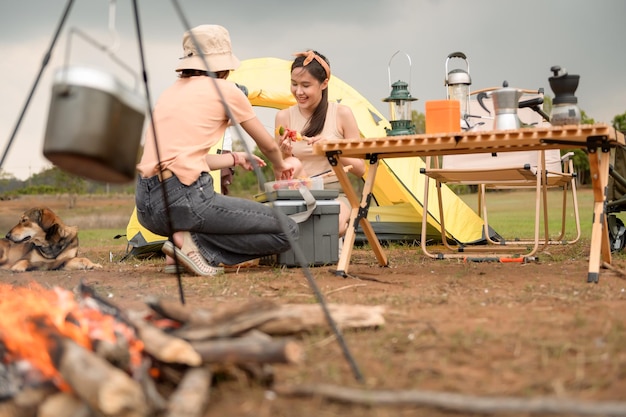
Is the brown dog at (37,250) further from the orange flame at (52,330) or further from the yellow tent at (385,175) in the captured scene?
the orange flame at (52,330)

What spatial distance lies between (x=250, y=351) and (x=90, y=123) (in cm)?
95

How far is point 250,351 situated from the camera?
7.48 ft

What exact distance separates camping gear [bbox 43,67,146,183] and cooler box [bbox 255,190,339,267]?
2.64 metres

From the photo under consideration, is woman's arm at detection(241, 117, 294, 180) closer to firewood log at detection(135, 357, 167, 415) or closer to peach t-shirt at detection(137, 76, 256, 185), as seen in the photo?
peach t-shirt at detection(137, 76, 256, 185)

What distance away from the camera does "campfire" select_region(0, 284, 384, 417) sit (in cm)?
209

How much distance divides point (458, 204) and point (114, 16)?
17.3 ft

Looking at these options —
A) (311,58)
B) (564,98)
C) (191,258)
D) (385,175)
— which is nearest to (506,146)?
(564,98)

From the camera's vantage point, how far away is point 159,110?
4750mm

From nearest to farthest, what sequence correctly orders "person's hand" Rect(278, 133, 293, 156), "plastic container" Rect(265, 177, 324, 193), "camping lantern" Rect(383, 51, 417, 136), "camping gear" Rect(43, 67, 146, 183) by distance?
1. "camping gear" Rect(43, 67, 146, 183)
2. "camping lantern" Rect(383, 51, 417, 136)
3. "plastic container" Rect(265, 177, 324, 193)
4. "person's hand" Rect(278, 133, 293, 156)

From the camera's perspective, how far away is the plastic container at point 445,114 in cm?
441

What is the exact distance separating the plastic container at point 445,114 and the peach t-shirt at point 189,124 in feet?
3.66

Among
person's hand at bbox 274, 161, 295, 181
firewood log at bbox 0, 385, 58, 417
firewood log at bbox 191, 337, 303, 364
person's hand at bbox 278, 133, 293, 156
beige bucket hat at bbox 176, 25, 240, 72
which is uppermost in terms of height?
beige bucket hat at bbox 176, 25, 240, 72

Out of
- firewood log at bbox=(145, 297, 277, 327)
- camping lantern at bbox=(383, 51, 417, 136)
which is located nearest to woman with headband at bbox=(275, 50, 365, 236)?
camping lantern at bbox=(383, 51, 417, 136)

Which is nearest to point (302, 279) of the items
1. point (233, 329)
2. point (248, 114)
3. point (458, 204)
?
point (248, 114)
